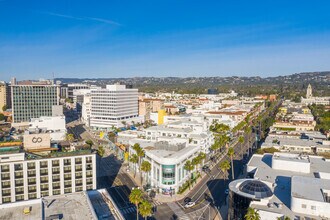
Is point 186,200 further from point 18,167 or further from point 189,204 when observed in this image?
→ point 18,167

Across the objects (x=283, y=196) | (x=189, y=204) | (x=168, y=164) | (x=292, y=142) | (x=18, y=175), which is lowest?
(x=189, y=204)

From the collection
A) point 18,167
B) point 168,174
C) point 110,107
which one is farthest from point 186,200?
point 110,107

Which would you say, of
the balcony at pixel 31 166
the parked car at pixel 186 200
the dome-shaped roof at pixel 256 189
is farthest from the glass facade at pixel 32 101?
the dome-shaped roof at pixel 256 189

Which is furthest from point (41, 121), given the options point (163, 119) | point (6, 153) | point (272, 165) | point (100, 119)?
point (272, 165)

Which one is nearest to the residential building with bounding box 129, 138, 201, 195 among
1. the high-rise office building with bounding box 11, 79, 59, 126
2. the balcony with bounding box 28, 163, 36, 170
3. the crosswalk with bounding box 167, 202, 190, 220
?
the crosswalk with bounding box 167, 202, 190, 220

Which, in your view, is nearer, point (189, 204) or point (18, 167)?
point (18, 167)

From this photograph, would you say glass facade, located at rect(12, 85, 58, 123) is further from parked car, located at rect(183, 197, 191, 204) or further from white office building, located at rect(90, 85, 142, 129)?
parked car, located at rect(183, 197, 191, 204)
